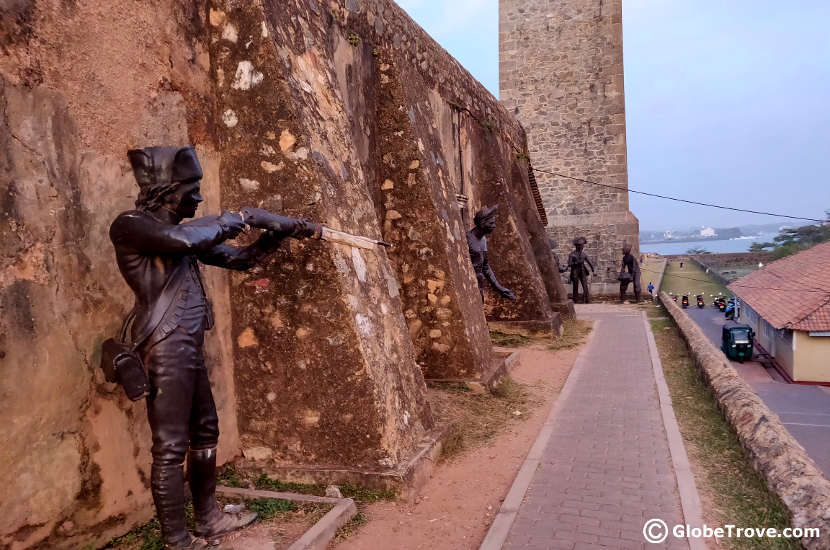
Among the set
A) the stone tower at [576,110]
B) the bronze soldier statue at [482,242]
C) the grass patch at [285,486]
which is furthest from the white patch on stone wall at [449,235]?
the stone tower at [576,110]

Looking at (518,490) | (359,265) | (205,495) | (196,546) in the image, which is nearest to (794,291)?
(518,490)

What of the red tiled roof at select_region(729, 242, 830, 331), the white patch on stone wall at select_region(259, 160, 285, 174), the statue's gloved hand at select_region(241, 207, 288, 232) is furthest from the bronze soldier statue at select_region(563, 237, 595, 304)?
the statue's gloved hand at select_region(241, 207, 288, 232)

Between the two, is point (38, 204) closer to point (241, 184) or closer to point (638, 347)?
point (241, 184)

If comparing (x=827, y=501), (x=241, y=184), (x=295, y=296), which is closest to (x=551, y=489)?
(x=827, y=501)

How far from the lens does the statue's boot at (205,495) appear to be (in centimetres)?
316

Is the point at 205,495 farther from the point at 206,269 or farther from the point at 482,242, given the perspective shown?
the point at 482,242

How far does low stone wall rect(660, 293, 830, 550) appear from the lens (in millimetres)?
3578

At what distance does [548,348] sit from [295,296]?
7.21 metres

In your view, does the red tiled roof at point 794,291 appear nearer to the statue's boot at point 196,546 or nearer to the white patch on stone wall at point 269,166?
the white patch on stone wall at point 269,166

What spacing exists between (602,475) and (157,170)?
3801mm

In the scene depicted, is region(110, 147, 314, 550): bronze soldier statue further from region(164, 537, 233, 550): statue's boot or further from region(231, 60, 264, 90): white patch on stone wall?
region(231, 60, 264, 90): white patch on stone wall

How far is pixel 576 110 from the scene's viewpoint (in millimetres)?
21734

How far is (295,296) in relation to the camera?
4145 mm

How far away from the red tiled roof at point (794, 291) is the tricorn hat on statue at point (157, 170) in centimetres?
1980
